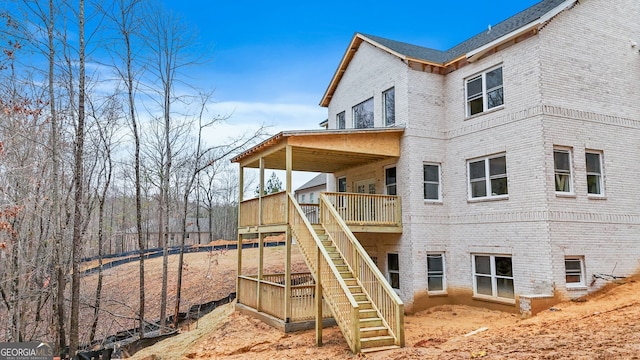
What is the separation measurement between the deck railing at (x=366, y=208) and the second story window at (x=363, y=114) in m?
4.30

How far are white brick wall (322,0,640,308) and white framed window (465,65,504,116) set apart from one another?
239 mm

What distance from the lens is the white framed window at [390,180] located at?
55.2ft

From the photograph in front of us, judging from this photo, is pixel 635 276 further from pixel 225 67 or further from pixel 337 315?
pixel 225 67

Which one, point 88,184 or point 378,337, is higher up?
point 88,184

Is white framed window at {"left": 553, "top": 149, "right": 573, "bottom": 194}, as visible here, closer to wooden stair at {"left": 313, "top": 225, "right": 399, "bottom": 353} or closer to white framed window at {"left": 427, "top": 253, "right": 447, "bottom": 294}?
white framed window at {"left": 427, "top": 253, "right": 447, "bottom": 294}

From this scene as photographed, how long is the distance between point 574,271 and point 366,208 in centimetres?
648

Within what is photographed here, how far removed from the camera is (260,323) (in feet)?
51.0

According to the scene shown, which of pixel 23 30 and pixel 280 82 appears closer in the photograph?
pixel 23 30

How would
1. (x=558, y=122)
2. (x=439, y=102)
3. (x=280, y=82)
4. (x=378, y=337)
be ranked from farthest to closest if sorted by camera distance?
1. (x=280, y=82)
2. (x=439, y=102)
3. (x=558, y=122)
4. (x=378, y=337)

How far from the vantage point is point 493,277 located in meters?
14.2

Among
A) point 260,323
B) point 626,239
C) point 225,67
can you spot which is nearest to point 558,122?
point 626,239

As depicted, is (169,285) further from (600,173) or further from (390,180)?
(600,173)

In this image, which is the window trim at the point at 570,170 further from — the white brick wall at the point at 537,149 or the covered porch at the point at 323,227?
the covered porch at the point at 323,227

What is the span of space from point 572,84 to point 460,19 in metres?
17.9
